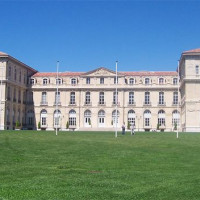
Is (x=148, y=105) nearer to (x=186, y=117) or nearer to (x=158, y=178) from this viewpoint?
(x=186, y=117)

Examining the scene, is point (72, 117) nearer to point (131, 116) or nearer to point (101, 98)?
point (101, 98)

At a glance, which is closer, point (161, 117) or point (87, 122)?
point (161, 117)

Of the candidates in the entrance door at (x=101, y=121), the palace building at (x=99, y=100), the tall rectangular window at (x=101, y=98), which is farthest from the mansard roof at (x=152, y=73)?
the entrance door at (x=101, y=121)

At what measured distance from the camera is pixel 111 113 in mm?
77312

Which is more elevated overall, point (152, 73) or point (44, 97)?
point (152, 73)

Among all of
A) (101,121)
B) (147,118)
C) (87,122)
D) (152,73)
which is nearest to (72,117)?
(87,122)

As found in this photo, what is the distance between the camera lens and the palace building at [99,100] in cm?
7631

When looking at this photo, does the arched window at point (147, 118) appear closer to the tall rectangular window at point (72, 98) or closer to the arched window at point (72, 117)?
the arched window at point (72, 117)

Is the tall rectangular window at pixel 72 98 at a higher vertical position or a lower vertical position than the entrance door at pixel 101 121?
higher

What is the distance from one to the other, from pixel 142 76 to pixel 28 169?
66.5 meters

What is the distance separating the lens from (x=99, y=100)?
77938 millimetres

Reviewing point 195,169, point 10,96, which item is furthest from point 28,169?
point 10,96

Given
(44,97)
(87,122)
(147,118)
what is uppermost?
(44,97)

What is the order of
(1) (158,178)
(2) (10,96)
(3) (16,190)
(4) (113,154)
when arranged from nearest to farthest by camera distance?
(3) (16,190)
(1) (158,178)
(4) (113,154)
(2) (10,96)
